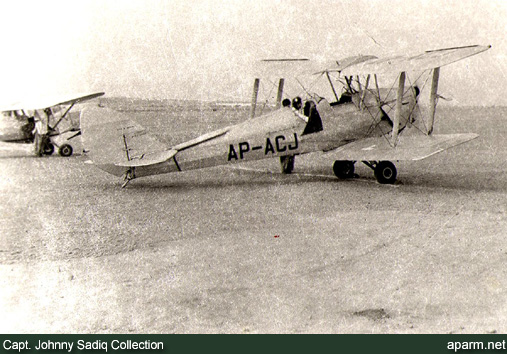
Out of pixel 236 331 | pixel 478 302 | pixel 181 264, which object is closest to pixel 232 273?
pixel 181 264

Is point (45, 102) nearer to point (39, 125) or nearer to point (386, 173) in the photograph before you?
point (39, 125)

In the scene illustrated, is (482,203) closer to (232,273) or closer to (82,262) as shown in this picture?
(232,273)

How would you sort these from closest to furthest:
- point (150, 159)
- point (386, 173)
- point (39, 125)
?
point (150, 159) → point (386, 173) → point (39, 125)

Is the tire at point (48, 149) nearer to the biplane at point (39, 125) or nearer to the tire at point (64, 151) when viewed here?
the biplane at point (39, 125)
